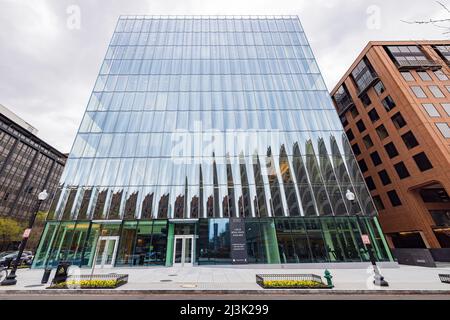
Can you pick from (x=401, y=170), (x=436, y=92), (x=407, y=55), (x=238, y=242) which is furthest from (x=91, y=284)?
(x=407, y=55)

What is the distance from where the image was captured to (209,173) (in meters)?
22.8

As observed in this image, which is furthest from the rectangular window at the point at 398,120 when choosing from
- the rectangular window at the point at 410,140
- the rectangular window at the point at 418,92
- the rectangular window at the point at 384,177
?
the rectangular window at the point at 384,177

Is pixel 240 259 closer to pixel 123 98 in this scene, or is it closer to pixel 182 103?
pixel 182 103

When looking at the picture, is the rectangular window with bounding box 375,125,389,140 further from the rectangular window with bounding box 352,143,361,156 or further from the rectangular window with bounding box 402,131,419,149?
the rectangular window with bounding box 352,143,361,156

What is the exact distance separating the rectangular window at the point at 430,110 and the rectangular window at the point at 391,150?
20.5 feet

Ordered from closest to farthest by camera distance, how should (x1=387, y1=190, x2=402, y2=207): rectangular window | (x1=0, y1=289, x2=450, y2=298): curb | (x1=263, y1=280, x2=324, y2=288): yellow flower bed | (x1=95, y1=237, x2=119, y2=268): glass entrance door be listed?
1. (x1=0, y1=289, x2=450, y2=298): curb
2. (x1=263, y1=280, x2=324, y2=288): yellow flower bed
3. (x1=95, y1=237, x2=119, y2=268): glass entrance door
4. (x1=387, y1=190, x2=402, y2=207): rectangular window

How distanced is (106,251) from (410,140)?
43.0 meters

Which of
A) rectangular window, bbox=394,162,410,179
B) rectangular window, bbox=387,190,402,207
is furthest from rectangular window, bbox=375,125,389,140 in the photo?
rectangular window, bbox=387,190,402,207

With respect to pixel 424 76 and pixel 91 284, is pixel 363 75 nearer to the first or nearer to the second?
pixel 424 76

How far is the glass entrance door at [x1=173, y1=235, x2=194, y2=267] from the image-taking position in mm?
20250

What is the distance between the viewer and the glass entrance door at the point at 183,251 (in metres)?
20.2

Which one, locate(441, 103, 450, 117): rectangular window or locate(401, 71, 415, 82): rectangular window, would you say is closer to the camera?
locate(441, 103, 450, 117): rectangular window

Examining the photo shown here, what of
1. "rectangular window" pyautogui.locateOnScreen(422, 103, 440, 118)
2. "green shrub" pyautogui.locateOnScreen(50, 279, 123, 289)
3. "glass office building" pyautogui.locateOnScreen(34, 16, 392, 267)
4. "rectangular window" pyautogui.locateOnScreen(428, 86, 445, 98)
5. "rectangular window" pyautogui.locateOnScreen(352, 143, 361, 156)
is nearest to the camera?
"green shrub" pyautogui.locateOnScreen(50, 279, 123, 289)

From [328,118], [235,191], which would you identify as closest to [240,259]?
[235,191]
